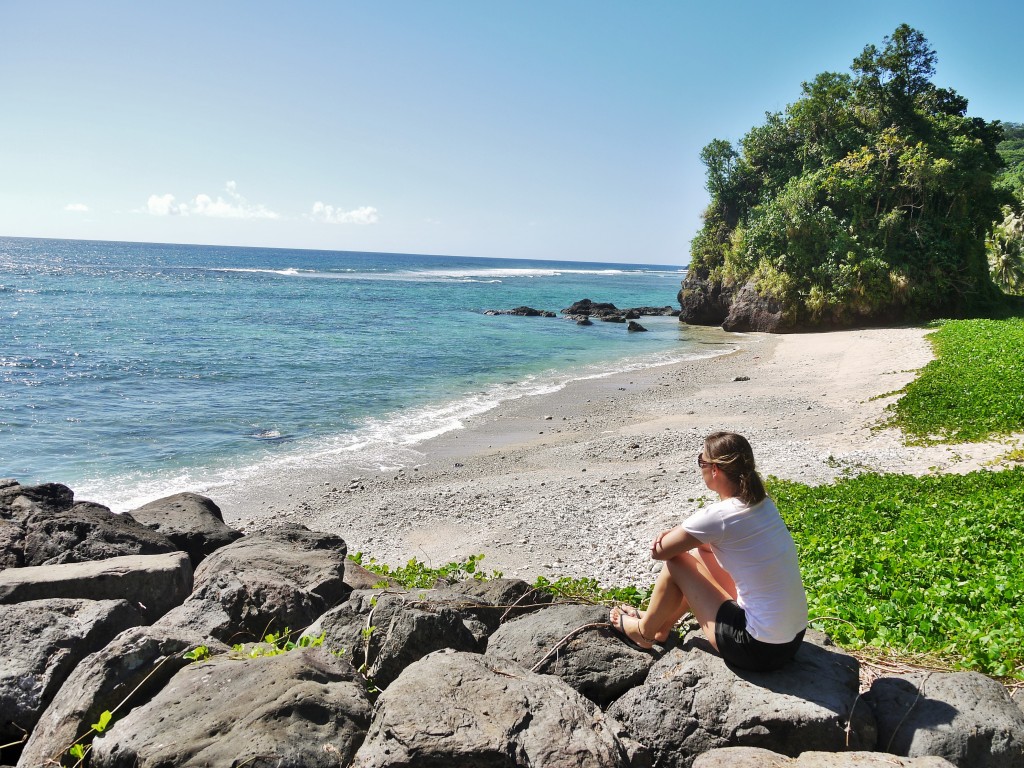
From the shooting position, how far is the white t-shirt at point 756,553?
433 centimetres

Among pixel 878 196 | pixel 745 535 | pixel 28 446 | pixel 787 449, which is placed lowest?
pixel 28 446

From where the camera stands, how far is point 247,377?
1011 inches

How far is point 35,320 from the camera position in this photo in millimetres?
41031

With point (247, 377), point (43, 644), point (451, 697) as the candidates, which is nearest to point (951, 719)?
point (451, 697)

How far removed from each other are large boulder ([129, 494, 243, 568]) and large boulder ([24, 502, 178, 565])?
508mm

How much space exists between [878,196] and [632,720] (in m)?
39.5

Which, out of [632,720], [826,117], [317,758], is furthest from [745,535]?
[826,117]

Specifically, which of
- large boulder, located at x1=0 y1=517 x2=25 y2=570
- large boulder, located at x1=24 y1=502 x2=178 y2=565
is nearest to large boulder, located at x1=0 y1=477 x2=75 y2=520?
large boulder, located at x1=0 y1=517 x2=25 y2=570

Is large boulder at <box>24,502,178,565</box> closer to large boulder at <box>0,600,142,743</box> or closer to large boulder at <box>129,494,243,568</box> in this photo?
large boulder at <box>129,494,243,568</box>

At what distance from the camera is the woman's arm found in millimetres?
4570

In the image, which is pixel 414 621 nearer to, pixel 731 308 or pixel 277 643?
pixel 277 643

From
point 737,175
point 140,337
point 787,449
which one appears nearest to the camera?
point 787,449

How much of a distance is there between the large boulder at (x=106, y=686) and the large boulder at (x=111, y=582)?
5.21 ft

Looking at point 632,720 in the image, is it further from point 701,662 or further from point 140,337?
point 140,337
